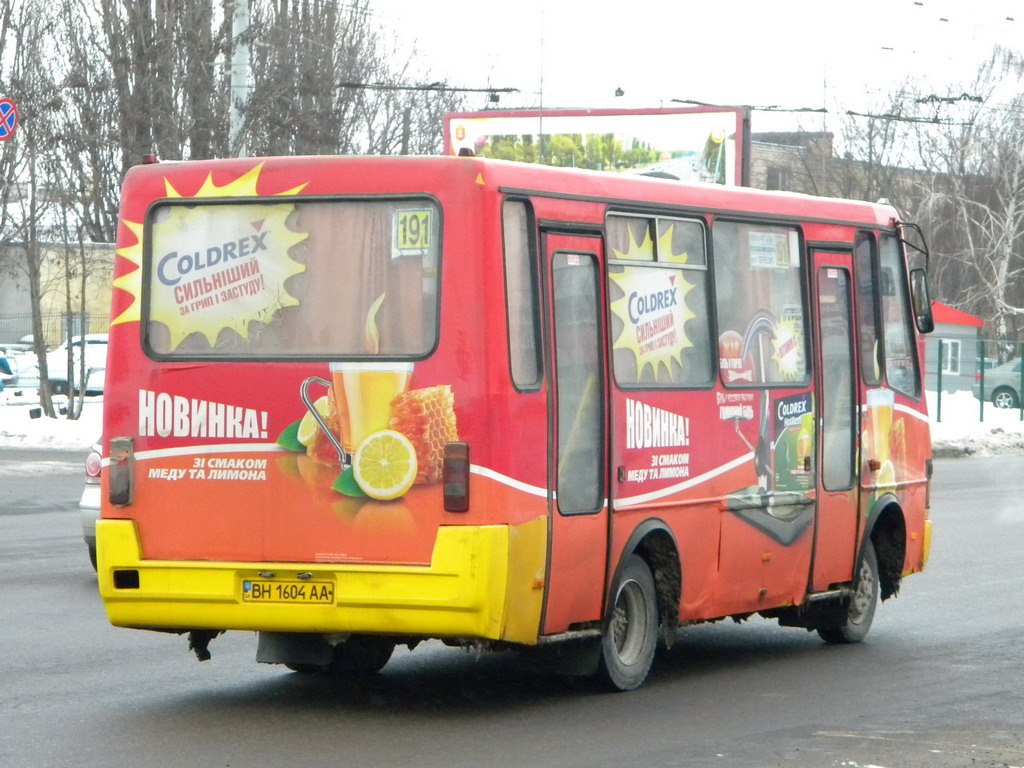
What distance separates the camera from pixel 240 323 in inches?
325

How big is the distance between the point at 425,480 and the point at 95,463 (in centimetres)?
582

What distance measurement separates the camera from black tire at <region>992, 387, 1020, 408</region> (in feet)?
146

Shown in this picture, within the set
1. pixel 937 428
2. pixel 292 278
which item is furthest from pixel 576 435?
pixel 937 428

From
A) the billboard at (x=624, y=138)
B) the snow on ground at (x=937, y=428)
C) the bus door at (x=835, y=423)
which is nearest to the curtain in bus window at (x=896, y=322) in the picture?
the bus door at (x=835, y=423)

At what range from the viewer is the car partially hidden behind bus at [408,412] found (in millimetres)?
7836

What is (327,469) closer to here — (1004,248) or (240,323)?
(240,323)

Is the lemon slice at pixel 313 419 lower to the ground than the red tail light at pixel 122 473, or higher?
higher

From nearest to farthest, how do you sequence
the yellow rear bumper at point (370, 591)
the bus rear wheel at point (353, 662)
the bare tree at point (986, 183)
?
the yellow rear bumper at point (370, 591), the bus rear wheel at point (353, 662), the bare tree at point (986, 183)

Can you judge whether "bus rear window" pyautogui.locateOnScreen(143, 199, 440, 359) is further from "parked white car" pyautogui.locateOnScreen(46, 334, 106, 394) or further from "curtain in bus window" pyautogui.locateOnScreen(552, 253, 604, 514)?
"parked white car" pyautogui.locateOnScreen(46, 334, 106, 394)

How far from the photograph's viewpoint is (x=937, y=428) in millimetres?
36750

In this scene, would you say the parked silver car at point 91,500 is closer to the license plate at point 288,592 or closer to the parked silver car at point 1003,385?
the license plate at point 288,592

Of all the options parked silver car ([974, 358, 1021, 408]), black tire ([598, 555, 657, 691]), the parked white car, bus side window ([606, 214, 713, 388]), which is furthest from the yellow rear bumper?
parked silver car ([974, 358, 1021, 408])

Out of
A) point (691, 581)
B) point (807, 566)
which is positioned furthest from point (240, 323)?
point (807, 566)

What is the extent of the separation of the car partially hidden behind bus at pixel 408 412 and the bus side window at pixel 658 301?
0.05 feet
